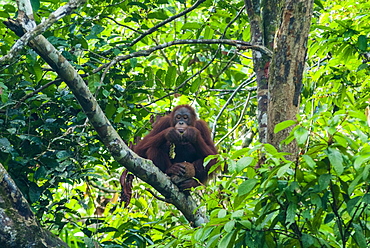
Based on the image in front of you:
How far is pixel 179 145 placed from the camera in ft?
20.0

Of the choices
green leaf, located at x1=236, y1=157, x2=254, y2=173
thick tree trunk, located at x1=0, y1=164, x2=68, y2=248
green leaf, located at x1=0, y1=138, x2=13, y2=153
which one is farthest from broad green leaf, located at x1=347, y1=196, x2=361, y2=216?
green leaf, located at x1=0, y1=138, x2=13, y2=153

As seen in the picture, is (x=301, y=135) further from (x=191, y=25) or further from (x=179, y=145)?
(x=179, y=145)

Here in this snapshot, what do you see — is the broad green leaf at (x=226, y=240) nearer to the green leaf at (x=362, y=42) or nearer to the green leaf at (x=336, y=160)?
the green leaf at (x=336, y=160)

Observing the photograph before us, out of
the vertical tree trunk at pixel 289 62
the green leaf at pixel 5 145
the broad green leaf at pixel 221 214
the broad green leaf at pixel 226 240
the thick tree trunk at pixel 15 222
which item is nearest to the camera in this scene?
the broad green leaf at pixel 226 240

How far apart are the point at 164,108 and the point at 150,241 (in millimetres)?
2672

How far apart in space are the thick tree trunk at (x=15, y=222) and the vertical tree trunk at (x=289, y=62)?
1.69 meters

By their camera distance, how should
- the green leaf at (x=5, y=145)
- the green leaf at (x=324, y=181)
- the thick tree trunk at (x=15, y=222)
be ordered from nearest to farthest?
the green leaf at (x=324, y=181)
the thick tree trunk at (x=15, y=222)
the green leaf at (x=5, y=145)

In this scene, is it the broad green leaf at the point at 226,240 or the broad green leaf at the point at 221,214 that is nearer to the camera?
the broad green leaf at the point at 226,240

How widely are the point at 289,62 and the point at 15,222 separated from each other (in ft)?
6.98

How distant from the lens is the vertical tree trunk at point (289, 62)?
3568 mm

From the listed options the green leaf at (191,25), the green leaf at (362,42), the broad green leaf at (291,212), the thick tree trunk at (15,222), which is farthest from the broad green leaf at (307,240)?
the green leaf at (191,25)

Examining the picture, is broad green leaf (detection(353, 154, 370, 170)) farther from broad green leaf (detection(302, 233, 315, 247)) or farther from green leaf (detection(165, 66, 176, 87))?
green leaf (detection(165, 66, 176, 87))

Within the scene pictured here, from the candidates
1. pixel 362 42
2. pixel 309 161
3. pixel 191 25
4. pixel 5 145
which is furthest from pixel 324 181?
pixel 191 25

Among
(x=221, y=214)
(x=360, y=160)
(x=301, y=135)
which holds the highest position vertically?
(x=301, y=135)
